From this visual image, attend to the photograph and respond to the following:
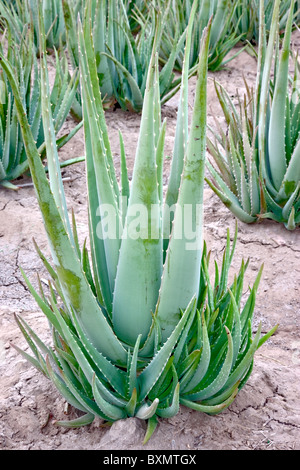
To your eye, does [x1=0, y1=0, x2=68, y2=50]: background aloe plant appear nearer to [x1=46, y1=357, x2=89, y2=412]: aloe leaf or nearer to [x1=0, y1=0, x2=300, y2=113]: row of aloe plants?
[x1=0, y1=0, x2=300, y2=113]: row of aloe plants

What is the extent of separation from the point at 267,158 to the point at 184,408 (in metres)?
1.48

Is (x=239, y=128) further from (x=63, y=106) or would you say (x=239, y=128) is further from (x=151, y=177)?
(x=151, y=177)

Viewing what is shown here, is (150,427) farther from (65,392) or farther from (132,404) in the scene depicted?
(65,392)


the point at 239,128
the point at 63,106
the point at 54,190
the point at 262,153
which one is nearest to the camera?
the point at 54,190

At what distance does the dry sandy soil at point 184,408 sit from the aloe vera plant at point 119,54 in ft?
2.21

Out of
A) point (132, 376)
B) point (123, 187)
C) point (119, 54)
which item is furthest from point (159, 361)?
point (119, 54)

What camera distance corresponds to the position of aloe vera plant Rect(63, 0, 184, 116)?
352 cm

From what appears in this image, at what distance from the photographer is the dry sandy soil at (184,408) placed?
56.8 inches

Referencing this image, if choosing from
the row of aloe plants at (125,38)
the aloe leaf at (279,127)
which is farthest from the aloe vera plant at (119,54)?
the aloe leaf at (279,127)

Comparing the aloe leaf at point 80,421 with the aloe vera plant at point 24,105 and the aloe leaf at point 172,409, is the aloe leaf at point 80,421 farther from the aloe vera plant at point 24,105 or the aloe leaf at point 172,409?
the aloe vera plant at point 24,105

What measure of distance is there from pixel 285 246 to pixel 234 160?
18.3 inches
